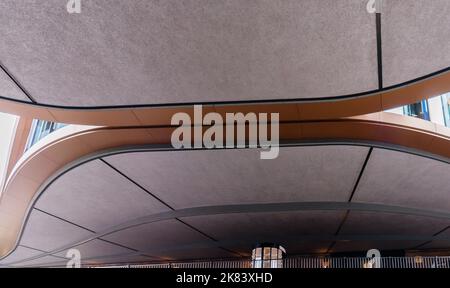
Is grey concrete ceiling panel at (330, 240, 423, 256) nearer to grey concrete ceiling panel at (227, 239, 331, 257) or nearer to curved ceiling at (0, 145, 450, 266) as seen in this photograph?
curved ceiling at (0, 145, 450, 266)

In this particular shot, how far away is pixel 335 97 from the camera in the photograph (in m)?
5.79

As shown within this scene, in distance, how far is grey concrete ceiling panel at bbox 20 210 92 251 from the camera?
1214 centimetres

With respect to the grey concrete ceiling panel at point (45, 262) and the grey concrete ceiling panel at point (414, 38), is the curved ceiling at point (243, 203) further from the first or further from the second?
the grey concrete ceiling panel at point (414, 38)

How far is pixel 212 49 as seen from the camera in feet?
14.8

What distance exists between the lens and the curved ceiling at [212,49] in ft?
12.6

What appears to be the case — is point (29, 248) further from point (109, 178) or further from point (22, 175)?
point (109, 178)

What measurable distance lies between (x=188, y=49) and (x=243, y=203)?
6.92 m

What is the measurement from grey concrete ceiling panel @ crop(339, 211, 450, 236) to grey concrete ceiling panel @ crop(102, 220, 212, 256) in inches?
212

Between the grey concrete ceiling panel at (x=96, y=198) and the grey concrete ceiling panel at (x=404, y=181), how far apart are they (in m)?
5.72

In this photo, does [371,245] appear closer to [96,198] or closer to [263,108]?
[96,198]

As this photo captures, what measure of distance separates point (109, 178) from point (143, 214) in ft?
9.59

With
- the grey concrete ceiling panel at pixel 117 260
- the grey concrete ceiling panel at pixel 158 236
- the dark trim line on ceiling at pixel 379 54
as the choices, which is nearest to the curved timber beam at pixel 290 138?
the dark trim line on ceiling at pixel 379 54

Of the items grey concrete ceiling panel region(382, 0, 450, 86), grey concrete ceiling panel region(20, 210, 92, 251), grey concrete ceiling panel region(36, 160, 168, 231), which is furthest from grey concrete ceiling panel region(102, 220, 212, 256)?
grey concrete ceiling panel region(382, 0, 450, 86)
